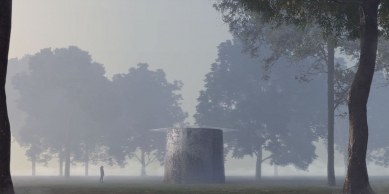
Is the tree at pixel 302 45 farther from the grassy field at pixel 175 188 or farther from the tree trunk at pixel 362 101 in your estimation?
the tree trunk at pixel 362 101

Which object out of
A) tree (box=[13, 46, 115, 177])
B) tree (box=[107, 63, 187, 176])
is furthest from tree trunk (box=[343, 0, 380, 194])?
tree (box=[107, 63, 187, 176])

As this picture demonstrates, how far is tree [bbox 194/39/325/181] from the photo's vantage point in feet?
197

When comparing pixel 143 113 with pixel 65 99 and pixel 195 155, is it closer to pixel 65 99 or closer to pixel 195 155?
pixel 65 99

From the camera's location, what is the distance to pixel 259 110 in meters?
60.9

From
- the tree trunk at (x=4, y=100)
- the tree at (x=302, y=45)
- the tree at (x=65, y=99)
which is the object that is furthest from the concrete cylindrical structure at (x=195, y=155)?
the tree at (x=65, y=99)

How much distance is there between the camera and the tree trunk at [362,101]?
2005 centimetres

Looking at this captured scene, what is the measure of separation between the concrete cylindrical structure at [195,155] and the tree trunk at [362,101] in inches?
650

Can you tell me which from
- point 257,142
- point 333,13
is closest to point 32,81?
point 257,142

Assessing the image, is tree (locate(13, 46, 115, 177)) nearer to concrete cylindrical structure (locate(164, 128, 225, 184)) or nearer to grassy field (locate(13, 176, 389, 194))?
concrete cylindrical structure (locate(164, 128, 225, 184))

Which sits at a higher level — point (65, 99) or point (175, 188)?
point (65, 99)

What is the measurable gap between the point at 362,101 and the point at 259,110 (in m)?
40.9

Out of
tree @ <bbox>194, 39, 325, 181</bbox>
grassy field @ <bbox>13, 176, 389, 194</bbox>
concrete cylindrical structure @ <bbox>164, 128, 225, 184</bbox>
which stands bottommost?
grassy field @ <bbox>13, 176, 389, 194</bbox>

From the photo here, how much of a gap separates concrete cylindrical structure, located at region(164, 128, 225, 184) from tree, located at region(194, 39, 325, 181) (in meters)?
22.6

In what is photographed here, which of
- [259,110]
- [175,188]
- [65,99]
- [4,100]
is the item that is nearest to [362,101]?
[175,188]
